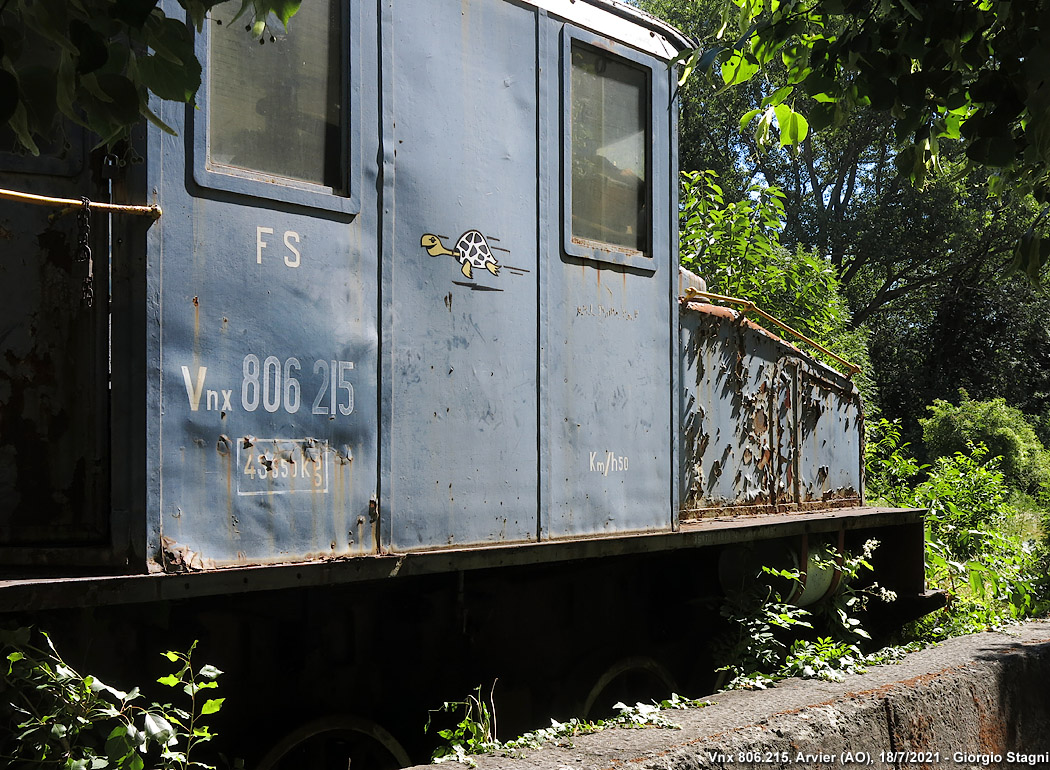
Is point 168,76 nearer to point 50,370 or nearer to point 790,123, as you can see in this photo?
point 50,370

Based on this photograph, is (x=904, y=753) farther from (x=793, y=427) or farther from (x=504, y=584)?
(x=793, y=427)

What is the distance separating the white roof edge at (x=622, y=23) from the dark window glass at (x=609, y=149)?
11cm

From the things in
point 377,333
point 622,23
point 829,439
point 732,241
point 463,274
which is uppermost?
point 622,23

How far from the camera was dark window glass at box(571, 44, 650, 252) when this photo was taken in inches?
165

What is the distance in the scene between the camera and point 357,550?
3234 millimetres

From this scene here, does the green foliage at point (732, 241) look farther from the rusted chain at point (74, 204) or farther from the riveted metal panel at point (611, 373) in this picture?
the rusted chain at point (74, 204)

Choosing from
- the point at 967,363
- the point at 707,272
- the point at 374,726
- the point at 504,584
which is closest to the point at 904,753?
the point at 504,584

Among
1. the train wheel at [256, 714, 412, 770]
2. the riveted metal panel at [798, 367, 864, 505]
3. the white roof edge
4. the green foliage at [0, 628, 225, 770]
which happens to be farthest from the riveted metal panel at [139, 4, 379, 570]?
the riveted metal panel at [798, 367, 864, 505]

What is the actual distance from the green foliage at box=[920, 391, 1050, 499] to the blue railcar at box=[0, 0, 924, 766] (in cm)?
1381

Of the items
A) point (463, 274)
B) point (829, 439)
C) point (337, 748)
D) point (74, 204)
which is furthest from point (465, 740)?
point (829, 439)

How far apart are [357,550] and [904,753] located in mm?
2303

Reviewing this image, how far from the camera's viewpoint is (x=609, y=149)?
4344 mm

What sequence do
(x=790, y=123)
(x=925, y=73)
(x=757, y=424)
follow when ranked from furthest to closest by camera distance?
(x=757, y=424)
(x=790, y=123)
(x=925, y=73)

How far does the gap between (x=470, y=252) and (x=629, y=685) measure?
2.38 m
